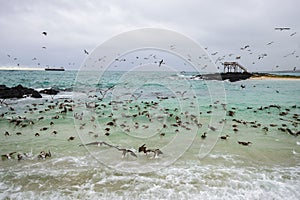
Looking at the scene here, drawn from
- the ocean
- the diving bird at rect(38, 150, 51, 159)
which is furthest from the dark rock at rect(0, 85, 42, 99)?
the diving bird at rect(38, 150, 51, 159)

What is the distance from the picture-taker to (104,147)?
8.99 m

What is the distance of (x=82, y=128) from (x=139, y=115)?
13.8 feet

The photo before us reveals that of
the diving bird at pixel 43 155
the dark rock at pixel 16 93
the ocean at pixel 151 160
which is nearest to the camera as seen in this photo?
the ocean at pixel 151 160

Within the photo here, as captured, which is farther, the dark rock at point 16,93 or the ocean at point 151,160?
the dark rock at point 16,93

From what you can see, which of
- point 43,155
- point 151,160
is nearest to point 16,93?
point 43,155

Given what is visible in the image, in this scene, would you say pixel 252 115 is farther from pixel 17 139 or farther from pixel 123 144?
pixel 17 139

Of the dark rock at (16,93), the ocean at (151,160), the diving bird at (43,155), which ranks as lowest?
the ocean at (151,160)

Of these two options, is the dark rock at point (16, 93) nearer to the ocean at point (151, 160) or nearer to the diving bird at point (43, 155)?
the ocean at point (151, 160)

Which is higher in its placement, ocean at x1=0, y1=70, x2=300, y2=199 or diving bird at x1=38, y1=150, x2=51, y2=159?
diving bird at x1=38, y1=150, x2=51, y2=159

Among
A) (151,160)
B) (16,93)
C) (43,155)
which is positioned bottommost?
(151,160)

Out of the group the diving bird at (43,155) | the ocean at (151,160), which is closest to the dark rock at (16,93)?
the ocean at (151,160)

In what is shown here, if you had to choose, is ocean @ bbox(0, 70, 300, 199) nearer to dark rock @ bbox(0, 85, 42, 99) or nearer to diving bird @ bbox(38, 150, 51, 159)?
diving bird @ bbox(38, 150, 51, 159)

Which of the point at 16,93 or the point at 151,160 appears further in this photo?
the point at 16,93

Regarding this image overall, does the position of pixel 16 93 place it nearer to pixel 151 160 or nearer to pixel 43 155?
pixel 43 155
